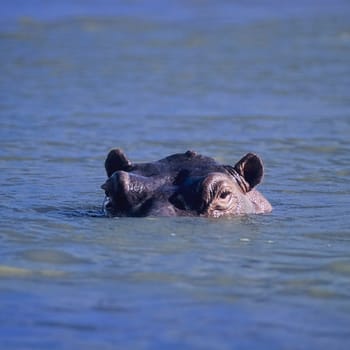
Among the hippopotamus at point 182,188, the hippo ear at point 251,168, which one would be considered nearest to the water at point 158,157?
the hippopotamus at point 182,188

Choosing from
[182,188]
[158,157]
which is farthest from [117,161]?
[158,157]

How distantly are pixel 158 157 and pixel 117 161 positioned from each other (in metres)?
4.07

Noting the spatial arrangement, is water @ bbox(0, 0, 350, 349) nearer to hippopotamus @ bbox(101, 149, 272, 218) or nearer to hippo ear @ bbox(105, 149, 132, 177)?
hippopotamus @ bbox(101, 149, 272, 218)

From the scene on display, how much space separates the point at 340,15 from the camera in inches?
1310

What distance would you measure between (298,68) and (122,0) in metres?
19.1

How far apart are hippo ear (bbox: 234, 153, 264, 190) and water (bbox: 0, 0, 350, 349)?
31cm

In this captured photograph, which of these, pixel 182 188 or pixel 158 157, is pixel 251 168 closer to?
pixel 182 188

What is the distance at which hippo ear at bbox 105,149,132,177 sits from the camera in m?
9.76

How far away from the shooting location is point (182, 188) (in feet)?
30.0

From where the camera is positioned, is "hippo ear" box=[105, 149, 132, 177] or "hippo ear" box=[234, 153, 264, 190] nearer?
"hippo ear" box=[234, 153, 264, 190]

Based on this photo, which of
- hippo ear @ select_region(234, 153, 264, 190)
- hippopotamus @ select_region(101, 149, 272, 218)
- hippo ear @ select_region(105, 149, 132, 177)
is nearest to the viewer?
hippopotamus @ select_region(101, 149, 272, 218)

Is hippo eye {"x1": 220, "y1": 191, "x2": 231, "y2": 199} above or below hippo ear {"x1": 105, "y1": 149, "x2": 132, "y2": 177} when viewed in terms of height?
below

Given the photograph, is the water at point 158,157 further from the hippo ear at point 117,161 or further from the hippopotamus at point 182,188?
the hippo ear at point 117,161

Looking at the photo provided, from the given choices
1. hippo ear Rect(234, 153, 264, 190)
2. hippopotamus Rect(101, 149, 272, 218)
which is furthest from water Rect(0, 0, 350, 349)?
hippo ear Rect(234, 153, 264, 190)
